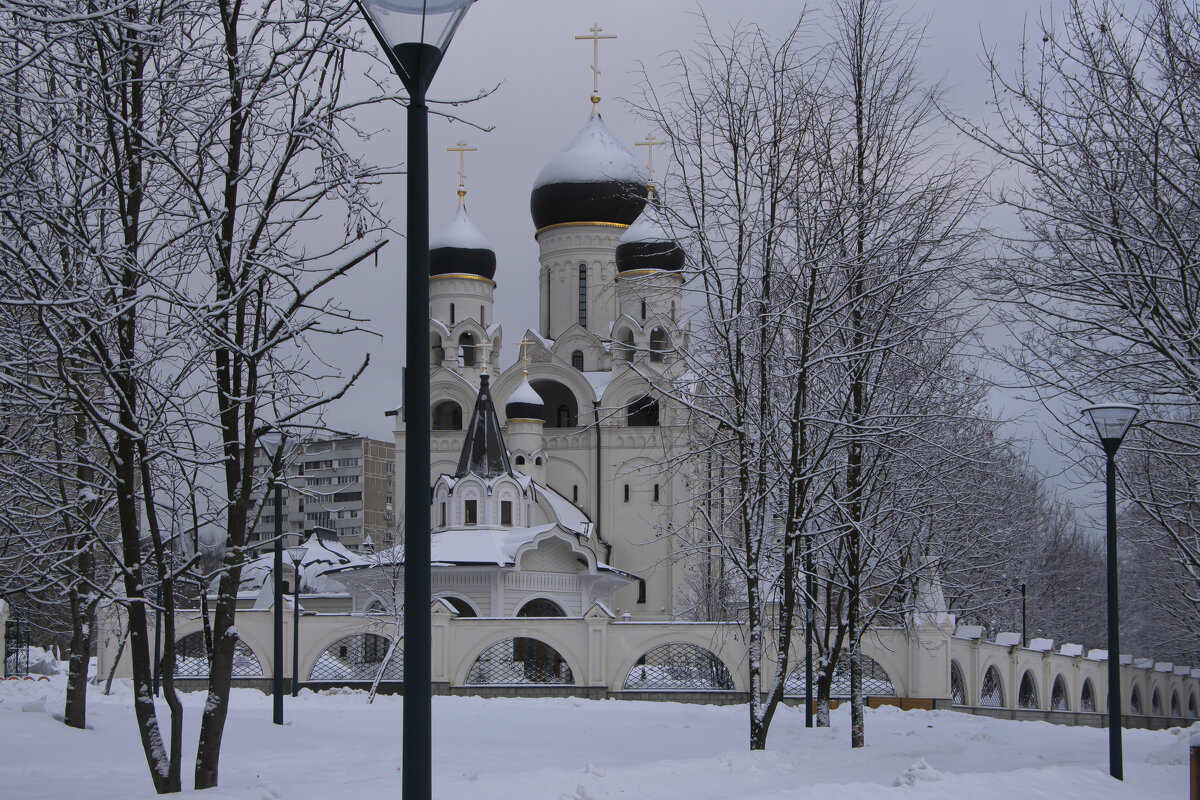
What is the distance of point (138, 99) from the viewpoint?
7723 millimetres

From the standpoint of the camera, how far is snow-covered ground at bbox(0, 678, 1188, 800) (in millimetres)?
8469

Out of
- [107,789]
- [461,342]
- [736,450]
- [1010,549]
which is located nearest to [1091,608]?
[1010,549]

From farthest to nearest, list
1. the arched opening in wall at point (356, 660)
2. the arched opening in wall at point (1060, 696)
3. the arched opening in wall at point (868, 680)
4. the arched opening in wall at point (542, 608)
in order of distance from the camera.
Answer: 1. the arched opening in wall at point (542, 608)
2. the arched opening in wall at point (1060, 696)
3. the arched opening in wall at point (356, 660)
4. the arched opening in wall at point (868, 680)

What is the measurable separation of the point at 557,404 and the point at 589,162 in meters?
8.72

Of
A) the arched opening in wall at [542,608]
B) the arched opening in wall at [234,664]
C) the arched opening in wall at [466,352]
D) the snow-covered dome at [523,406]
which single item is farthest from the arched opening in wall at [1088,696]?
the arched opening in wall at [466,352]

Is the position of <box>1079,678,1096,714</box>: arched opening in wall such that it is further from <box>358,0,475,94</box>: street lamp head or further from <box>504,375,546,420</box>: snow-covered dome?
<box>358,0,475,94</box>: street lamp head

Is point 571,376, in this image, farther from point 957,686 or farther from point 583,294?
point 957,686

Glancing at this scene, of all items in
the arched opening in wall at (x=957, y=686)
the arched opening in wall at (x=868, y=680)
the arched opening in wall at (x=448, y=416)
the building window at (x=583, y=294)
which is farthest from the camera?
the building window at (x=583, y=294)

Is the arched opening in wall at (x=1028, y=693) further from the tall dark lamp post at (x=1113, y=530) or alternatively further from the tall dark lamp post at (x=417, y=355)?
the tall dark lamp post at (x=417, y=355)

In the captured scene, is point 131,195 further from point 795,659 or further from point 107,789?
point 795,659

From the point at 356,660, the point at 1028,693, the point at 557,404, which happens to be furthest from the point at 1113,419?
the point at 557,404

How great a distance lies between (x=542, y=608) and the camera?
33375mm

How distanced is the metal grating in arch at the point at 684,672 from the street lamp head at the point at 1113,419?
548 inches

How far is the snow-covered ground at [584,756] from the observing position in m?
8.47
